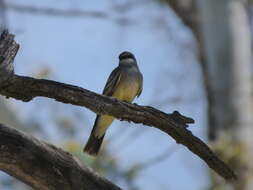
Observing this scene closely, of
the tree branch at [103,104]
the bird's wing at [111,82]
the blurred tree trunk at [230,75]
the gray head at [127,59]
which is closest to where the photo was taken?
the tree branch at [103,104]

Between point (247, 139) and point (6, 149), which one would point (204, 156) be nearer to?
point (6, 149)

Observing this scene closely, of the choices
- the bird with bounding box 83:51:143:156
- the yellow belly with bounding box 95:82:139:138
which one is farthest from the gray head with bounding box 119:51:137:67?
the yellow belly with bounding box 95:82:139:138

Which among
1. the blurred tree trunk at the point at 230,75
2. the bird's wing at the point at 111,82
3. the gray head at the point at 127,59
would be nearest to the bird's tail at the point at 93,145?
the bird's wing at the point at 111,82

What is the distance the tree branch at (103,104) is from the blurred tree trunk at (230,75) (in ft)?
16.6

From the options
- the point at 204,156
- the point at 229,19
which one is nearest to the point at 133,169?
the point at 229,19

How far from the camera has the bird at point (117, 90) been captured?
6.91m

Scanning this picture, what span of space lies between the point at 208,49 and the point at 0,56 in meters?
6.89

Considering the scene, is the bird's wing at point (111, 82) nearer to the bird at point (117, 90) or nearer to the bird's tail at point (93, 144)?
the bird at point (117, 90)

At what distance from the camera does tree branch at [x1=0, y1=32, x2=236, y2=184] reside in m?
4.63

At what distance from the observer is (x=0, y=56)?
4.66 m

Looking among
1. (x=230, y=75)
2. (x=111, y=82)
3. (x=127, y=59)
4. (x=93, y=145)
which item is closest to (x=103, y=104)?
(x=93, y=145)

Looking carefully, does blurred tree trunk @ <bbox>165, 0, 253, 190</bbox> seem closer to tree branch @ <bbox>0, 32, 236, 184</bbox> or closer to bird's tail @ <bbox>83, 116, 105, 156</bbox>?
bird's tail @ <bbox>83, 116, 105, 156</bbox>

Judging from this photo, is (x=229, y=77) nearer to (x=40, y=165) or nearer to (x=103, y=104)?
(x=103, y=104)

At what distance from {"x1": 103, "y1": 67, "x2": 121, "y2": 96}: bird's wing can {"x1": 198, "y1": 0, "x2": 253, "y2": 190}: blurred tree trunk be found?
2.94m
